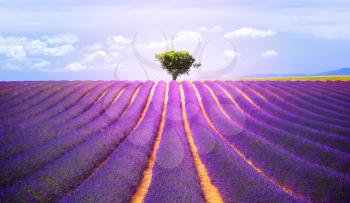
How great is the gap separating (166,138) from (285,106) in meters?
6.65

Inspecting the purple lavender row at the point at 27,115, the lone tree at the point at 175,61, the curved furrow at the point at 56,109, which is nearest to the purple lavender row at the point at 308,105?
the curved furrow at the point at 56,109

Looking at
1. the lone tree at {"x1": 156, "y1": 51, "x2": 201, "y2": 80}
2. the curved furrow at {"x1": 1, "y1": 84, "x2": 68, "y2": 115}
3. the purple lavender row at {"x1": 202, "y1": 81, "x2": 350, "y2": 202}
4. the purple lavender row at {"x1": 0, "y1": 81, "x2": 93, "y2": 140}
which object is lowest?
the purple lavender row at {"x1": 202, "y1": 81, "x2": 350, "y2": 202}

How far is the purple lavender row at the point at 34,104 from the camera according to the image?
11174mm

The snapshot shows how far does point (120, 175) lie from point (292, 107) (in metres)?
9.11

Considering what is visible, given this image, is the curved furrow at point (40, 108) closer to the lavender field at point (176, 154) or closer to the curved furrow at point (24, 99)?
the lavender field at point (176, 154)

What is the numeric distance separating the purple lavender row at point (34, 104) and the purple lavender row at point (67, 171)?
425 centimetres

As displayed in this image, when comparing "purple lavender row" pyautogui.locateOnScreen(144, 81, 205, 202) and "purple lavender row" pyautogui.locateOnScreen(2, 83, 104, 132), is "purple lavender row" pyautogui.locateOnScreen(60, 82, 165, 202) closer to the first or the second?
"purple lavender row" pyautogui.locateOnScreen(144, 81, 205, 202)

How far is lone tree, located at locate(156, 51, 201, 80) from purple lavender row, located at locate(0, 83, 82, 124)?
14.8 meters

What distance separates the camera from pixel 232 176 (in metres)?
5.59

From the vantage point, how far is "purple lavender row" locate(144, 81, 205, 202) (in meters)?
4.66

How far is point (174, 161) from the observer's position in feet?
21.3

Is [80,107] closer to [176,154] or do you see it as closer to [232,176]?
[176,154]

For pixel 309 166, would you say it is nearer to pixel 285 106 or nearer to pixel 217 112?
pixel 217 112

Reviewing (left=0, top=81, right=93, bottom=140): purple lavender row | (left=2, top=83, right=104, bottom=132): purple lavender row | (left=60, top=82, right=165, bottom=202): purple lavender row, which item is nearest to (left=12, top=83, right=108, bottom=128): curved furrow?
(left=2, top=83, right=104, bottom=132): purple lavender row
